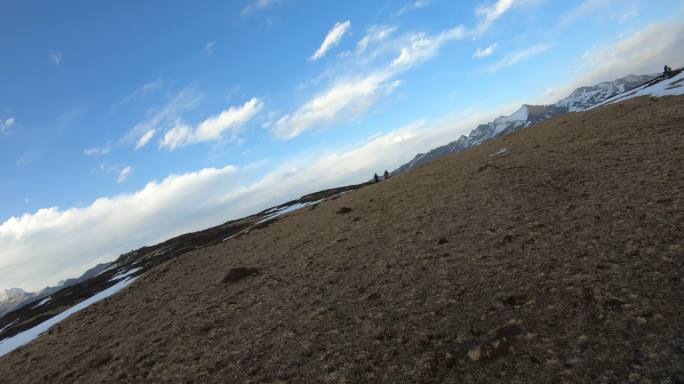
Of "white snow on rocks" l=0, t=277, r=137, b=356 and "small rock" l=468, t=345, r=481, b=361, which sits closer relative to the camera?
"small rock" l=468, t=345, r=481, b=361

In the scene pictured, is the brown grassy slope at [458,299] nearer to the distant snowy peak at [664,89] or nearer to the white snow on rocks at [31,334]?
the white snow on rocks at [31,334]

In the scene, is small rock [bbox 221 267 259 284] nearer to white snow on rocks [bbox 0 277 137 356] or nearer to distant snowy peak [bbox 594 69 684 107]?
white snow on rocks [bbox 0 277 137 356]

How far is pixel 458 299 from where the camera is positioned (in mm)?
13695

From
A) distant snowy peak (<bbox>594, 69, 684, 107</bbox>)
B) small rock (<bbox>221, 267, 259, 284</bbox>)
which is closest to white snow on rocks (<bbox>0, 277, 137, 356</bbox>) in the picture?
small rock (<bbox>221, 267, 259, 284</bbox>)

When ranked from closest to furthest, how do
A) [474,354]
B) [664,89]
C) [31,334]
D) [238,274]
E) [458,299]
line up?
[474,354] → [458,299] → [238,274] → [31,334] → [664,89]

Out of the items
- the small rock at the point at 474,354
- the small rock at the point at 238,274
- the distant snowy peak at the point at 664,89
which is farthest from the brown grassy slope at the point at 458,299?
the distant snowy peak at the point at 664,89

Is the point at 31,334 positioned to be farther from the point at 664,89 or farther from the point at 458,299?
the point at 664,89

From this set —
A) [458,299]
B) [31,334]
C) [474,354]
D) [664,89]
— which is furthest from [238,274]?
[664,89]

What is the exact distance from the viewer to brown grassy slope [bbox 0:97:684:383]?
10069mm

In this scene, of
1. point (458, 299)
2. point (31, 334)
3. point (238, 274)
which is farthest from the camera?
point (31, 334)

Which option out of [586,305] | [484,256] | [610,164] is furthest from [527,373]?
[610,164]

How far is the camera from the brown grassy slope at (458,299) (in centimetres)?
1007

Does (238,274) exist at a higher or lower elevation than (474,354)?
higher

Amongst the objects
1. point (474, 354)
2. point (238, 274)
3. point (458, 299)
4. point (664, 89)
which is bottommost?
point (474, 354)
